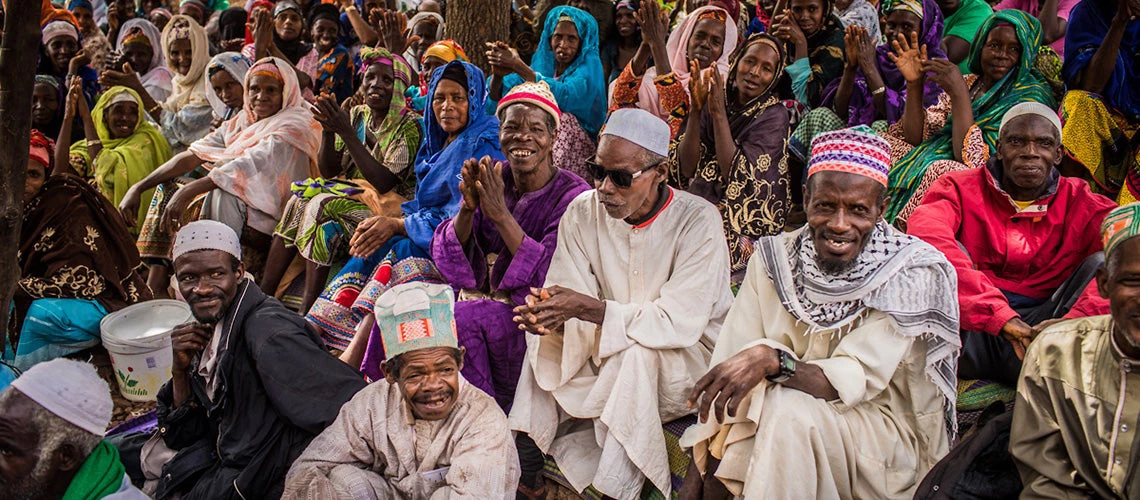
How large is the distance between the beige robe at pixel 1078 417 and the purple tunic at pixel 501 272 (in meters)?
2.05

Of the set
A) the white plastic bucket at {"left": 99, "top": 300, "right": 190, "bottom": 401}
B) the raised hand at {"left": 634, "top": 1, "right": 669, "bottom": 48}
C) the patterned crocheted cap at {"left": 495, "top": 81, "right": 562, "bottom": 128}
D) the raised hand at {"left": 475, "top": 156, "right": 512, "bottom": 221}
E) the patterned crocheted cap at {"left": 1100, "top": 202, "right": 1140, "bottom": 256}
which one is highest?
the patterned crocheted cap at {"left": 1100, "top": 202, "right": 1140, "bottom": 256}

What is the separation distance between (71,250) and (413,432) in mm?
3237

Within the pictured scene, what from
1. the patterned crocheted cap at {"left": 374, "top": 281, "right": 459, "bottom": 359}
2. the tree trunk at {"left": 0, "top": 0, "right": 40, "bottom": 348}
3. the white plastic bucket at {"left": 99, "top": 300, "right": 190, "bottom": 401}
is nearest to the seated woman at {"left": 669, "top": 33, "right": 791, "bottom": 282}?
the patterned crocheted cap at {"left": 374, "top": 281, "right": 459, "bottom": 359}

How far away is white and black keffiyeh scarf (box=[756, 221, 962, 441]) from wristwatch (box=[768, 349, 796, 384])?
8.9 inches

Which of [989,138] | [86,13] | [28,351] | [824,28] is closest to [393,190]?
[28,351]

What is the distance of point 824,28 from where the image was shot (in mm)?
5992

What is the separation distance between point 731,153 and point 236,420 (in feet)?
9.42

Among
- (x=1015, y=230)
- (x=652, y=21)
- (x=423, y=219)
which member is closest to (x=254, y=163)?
(x=423, y=219)

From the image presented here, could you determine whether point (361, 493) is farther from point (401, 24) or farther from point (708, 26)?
point (401, 24)

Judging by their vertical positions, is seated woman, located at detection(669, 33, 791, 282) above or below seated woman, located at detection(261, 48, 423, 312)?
above

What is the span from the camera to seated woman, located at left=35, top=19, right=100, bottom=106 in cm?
895

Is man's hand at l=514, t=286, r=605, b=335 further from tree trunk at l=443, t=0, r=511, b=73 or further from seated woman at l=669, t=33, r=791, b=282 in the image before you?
tree trunk at l=443, t=0, r=511, b=73

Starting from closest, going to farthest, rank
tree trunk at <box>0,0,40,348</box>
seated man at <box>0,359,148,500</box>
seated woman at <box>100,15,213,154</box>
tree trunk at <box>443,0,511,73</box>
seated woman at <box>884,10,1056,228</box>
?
tree trunk at <box>0,0,40,348</box>, seated man at <box>0,359,148,500</box>, seated woman at <box>884,10,1056,228</box>, tree trunk at <box>443,0,511,73</box>, seated woman at <box>100,15,213,154</box>

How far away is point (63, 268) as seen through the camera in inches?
209
